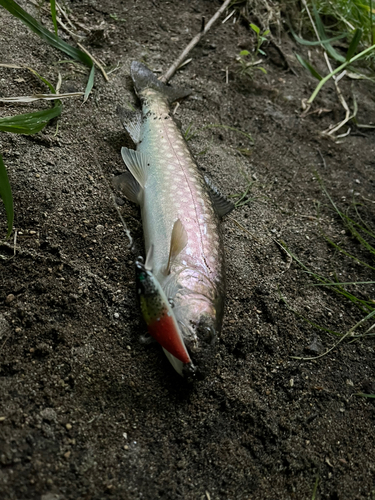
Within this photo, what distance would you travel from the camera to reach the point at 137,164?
8.00ft

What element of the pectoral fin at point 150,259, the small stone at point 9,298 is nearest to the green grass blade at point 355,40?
the pectoral fin at point 150,259

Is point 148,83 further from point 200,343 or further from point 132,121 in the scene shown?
point 200,343

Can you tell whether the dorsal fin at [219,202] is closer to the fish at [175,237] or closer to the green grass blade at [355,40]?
the fish at [175,237]

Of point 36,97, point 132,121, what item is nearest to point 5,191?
point 36,97

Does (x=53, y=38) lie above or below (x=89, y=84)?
above

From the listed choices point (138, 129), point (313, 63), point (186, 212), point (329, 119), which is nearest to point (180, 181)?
point (186, 212)

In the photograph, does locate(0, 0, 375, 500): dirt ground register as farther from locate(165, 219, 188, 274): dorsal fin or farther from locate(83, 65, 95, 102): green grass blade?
locate(165, 219, 188, 274): dorsal fin

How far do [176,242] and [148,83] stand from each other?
1586 millimetres

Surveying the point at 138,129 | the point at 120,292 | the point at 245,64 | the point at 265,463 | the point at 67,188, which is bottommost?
the point at 265,463

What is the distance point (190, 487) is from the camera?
1.65 meters

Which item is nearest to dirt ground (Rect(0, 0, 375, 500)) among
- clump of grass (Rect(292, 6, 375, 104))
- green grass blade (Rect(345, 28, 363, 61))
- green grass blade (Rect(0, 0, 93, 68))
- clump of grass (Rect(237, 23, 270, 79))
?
green grass blade (Rect(0, 0, 93, 68))

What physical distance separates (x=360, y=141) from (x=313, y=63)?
1.10 meters

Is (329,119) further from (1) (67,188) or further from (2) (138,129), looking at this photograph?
(1) (67,188)

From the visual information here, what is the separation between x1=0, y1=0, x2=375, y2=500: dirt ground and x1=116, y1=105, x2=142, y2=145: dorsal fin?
13 centimetres
